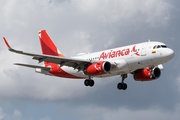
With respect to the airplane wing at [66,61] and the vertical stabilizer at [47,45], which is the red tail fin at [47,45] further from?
the airplane wing at [66,61]

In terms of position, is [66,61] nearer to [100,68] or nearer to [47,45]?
[100,68]

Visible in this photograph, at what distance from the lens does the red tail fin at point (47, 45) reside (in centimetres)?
5875

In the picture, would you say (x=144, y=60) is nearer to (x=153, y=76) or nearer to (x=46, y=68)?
(x=153, y=76)

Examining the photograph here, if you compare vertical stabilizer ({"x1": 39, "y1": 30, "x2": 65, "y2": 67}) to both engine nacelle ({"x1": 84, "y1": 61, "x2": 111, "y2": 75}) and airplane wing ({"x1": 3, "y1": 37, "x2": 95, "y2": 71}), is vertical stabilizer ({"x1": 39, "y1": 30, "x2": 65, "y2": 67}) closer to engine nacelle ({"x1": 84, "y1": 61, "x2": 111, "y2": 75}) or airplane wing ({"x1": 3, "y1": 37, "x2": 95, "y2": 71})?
airplane wing ({"x1": 3, "y1": 37, "x2": 95, "y2": 71})

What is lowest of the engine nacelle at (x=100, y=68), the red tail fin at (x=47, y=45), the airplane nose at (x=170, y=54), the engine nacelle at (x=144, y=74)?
the engine nacelle at (x=100, y=68)

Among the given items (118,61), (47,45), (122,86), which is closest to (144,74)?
(122,86)

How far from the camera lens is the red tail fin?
58750 millimetres

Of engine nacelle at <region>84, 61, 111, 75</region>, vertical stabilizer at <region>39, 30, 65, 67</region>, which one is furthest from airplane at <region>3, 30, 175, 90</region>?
vertical stabilizer at <region>39, 30, 65, 67</region>

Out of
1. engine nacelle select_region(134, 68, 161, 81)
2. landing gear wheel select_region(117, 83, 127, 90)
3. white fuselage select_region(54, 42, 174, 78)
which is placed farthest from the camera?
landing gear wheel select_region(117, 83, 127, 90)

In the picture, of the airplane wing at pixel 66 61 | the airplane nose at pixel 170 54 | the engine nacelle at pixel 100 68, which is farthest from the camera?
the engine nacelle at pixel 100 68

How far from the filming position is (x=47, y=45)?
198 ft

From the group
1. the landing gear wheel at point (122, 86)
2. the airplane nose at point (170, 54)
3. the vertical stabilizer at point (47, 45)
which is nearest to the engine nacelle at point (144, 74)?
the landing gear wheel at point (122, 86)

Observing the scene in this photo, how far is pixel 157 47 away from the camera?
44.9 metres

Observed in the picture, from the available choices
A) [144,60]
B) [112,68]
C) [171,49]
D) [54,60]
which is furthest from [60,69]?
[171,49]
